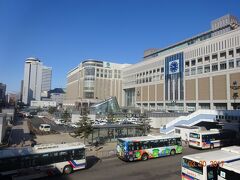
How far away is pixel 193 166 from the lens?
1545 cm

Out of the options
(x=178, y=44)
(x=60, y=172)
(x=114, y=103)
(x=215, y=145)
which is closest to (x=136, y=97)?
(x=114, y=103)

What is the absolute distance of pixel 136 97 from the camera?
415ft

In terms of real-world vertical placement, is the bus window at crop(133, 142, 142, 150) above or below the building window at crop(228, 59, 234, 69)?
below

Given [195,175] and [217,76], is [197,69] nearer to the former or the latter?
[217,76]

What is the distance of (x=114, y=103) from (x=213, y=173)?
295 ft

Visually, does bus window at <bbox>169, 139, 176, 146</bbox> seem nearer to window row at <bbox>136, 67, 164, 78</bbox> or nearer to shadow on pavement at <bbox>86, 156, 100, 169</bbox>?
shadow on pavement at <bbox>86, 156, 100, 169</bbox>

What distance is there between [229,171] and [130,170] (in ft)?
34.6

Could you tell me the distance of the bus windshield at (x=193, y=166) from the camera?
14848mm

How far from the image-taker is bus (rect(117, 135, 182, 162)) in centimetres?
2397

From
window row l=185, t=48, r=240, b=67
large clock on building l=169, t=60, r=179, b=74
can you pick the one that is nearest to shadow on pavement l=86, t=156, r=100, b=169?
window row l=185, t=48, r=240, b=67

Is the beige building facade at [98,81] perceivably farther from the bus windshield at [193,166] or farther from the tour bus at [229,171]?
the tour bus at [229,171]

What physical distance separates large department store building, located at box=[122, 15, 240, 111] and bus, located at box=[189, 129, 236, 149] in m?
25.2

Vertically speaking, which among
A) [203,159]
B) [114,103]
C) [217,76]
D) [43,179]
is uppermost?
[217,76]

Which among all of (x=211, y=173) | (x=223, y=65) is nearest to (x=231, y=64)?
(x=223, y=65)
